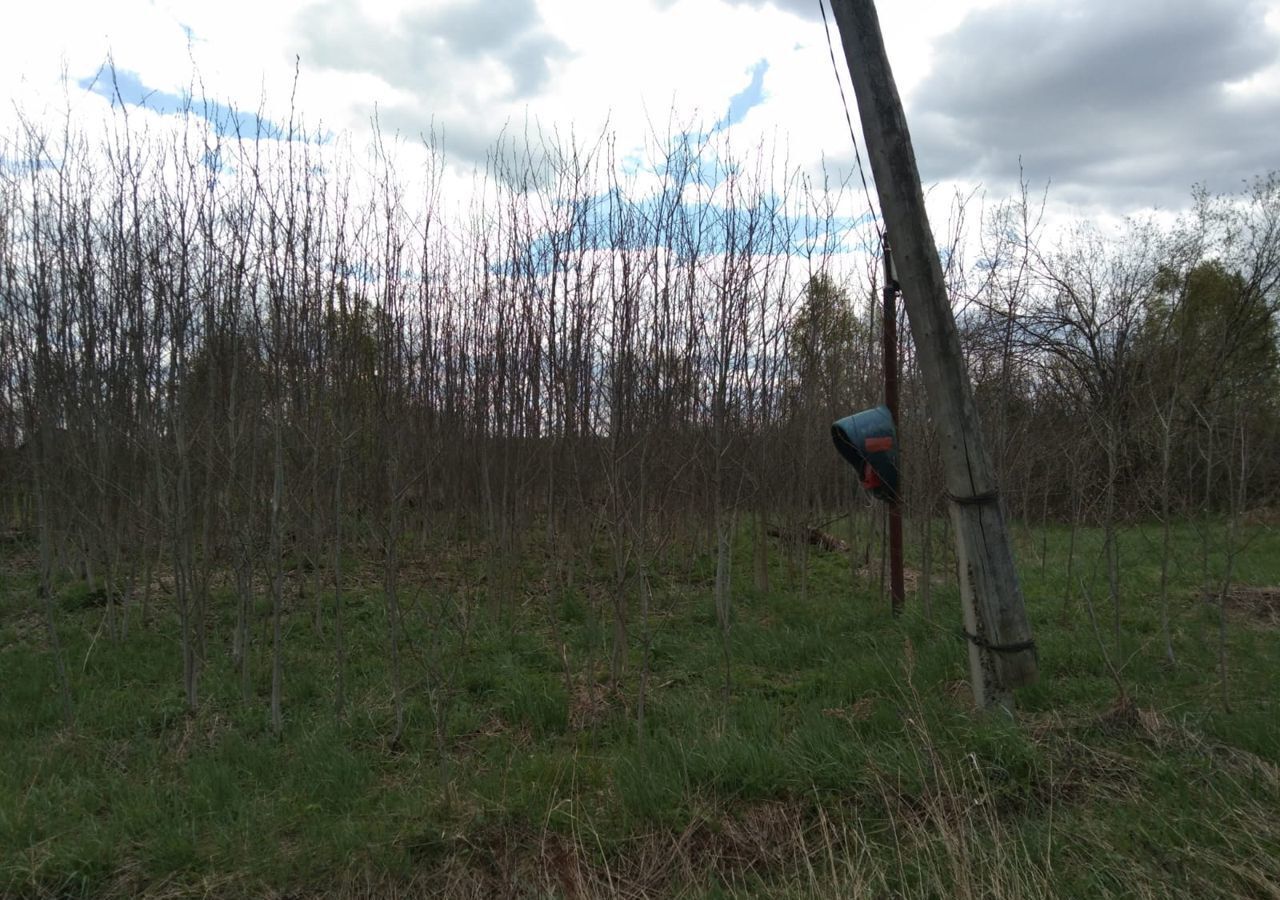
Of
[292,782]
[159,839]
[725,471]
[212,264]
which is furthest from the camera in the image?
[725,471]

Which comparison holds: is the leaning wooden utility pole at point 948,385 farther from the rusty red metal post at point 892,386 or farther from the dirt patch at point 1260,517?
the dirt patch at point 1260,517

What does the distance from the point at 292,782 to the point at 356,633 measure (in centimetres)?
277

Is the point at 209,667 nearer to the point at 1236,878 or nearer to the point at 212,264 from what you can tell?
the point at 212,264

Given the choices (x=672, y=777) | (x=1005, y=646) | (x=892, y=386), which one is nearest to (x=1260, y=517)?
(x=892, y=386)

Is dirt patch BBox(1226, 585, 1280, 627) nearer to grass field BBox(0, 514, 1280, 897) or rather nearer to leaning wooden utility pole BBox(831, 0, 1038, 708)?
grass field BBox(0, 514, 1280, 897)

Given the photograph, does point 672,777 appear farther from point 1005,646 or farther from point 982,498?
point 982,498

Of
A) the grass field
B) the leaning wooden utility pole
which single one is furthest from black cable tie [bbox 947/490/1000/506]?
the grass field

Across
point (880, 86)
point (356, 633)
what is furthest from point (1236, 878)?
point (356, 633)

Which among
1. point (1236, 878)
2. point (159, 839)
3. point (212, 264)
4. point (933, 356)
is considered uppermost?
point (212, 264)

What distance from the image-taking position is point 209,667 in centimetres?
585

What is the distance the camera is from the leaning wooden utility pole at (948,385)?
3.66m

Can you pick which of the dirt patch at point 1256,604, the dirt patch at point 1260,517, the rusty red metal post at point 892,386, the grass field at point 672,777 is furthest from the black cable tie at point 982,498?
the dirt patch at point 1260,517

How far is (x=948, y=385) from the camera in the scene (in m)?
3.67

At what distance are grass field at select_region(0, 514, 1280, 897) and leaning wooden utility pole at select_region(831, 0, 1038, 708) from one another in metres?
0.40
